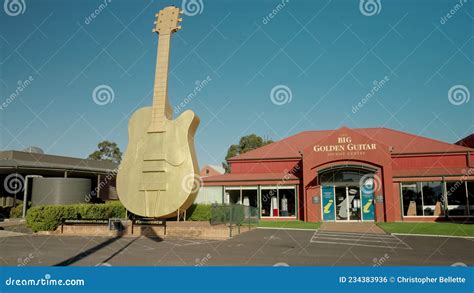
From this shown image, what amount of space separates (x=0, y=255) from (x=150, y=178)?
4.61m

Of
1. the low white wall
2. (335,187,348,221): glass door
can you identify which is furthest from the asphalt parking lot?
the low white wall

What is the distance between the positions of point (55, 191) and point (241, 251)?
1642cm

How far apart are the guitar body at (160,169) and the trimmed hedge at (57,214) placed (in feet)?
15.5

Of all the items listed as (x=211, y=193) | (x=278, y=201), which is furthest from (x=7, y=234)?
(x=278, y=201)

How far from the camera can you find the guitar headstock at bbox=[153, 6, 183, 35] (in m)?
13.2

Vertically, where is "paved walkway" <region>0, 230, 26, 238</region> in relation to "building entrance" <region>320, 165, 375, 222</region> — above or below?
below

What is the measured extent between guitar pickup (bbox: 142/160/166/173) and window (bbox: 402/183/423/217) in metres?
16.4

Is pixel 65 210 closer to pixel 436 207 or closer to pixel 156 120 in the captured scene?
pixel 156 120

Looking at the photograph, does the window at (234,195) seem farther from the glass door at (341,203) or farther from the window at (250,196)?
the glass door at (341,203)

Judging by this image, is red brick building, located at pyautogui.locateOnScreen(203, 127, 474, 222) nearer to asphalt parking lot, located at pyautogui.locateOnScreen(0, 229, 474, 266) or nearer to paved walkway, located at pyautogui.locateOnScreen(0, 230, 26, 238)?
asphalt parking lot, located at pyautogui.locateOnScreen(0, 229, 474, 266)

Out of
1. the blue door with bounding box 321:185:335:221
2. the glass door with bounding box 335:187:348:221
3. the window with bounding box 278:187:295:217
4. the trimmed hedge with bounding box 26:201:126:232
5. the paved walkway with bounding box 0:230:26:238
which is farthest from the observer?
the window with bounding box 278:187:295:217

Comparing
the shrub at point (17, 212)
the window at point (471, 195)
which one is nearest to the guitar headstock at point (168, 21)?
the shrub at point (17, 212)

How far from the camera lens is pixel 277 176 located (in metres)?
25.6

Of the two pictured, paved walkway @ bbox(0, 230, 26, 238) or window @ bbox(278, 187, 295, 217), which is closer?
paved walkway @ bbox(0, 230, 26, 238)
